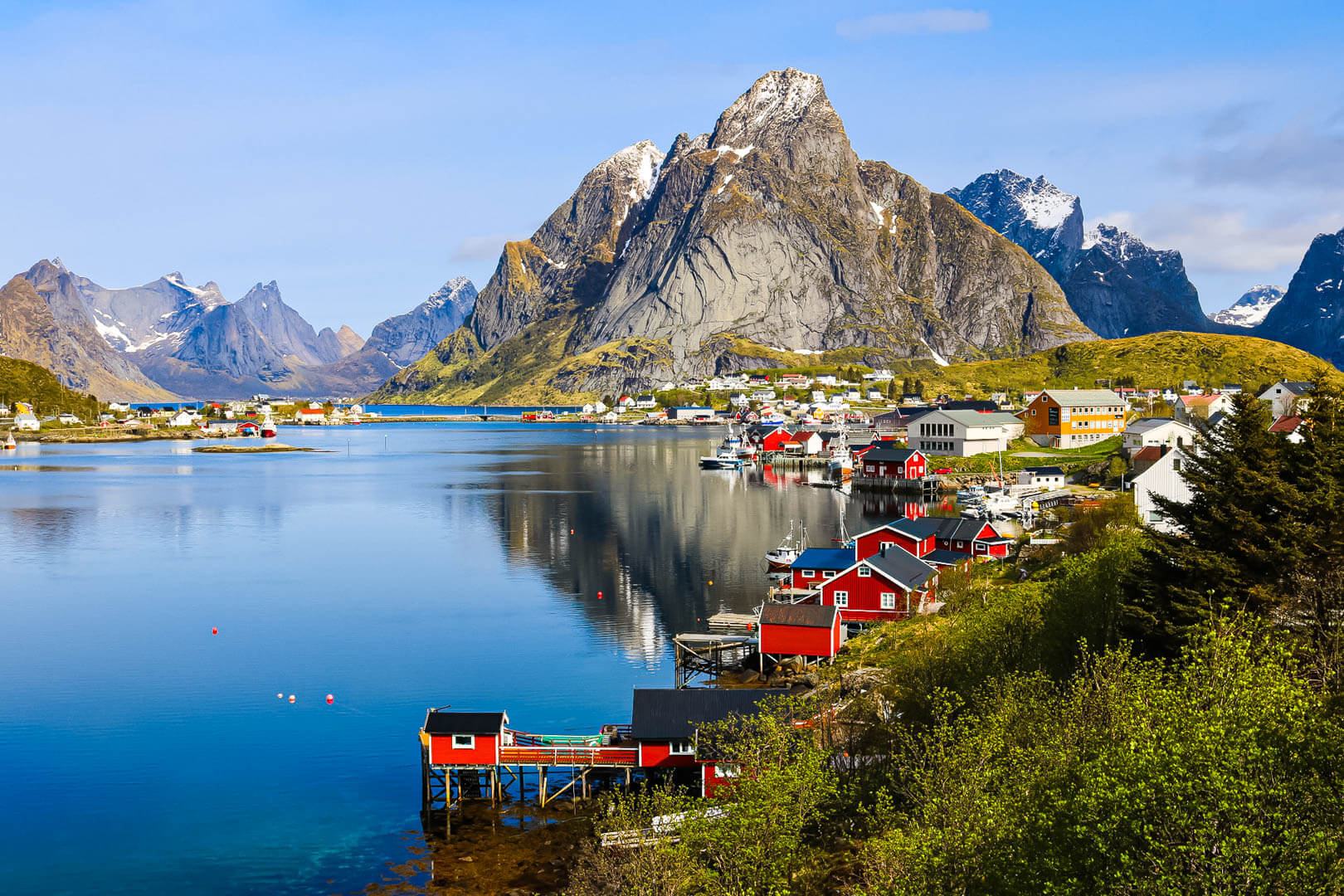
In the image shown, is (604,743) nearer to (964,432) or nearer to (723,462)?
(964,432)

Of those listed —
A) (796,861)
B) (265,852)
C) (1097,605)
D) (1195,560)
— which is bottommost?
(265,852)

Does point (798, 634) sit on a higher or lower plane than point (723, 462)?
lower

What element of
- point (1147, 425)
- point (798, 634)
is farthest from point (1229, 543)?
point (1147, 425)

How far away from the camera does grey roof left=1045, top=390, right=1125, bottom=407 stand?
14612cm

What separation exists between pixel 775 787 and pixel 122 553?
83348mm

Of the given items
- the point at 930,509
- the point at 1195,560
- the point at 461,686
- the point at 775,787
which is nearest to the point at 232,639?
the point at 461,686

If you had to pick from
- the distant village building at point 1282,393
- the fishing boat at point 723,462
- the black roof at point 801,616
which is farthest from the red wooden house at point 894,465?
the black roof at point 801,616

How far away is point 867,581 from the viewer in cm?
5766

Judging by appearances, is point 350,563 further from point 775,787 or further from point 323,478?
point 323,478

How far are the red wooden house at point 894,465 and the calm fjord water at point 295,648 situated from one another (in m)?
16.2

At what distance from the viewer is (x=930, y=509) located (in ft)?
365

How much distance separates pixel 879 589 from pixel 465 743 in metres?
28.1

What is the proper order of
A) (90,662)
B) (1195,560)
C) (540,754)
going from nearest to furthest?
(1195,560) → (540,754) → (90,662)

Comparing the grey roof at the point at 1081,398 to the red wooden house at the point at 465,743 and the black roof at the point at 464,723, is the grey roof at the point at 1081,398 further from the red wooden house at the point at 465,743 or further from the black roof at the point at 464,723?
the red wooden house at the point at 465,743
